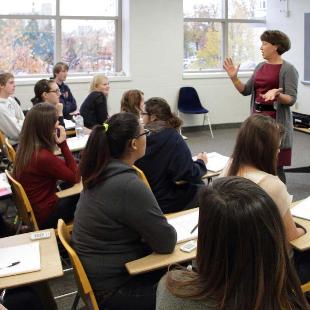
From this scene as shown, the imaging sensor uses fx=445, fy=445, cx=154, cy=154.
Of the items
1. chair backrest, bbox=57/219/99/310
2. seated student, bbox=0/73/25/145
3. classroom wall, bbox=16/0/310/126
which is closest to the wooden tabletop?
chair backrest, bbox=57/219/99/310

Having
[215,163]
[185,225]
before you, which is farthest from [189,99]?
[185,225]

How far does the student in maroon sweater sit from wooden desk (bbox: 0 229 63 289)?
2.33 feet

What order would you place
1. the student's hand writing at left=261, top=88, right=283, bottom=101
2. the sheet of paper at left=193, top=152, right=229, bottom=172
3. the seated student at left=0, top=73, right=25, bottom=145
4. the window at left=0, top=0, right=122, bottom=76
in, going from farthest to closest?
the window at left=0, top=0, right=122, bottom=76 → the seated student at left=0, top=73, right=25, bottom=145 → the student's hand writing at left=261, top=88, right=283, bottom=101 → the sheet of paper at left=193, top=152, right=229, bottom=172

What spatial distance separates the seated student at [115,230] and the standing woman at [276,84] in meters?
1.92

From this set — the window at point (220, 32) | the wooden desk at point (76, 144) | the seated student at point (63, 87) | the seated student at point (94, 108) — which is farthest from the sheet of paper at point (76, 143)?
the window at point (220, 32)

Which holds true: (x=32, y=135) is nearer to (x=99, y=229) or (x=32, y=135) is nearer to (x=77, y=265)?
(x=99, y=229)

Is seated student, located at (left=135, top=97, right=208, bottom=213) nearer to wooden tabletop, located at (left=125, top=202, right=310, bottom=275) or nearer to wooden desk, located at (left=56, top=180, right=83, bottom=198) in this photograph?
wooden desk, located at (left=56, top=180, right=83, bottom=198)

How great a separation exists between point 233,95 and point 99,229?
6.54 m

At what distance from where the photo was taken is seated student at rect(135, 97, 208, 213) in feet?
8.84

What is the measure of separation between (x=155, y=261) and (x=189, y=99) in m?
5.81

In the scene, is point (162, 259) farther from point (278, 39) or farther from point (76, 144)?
point (76, 144)

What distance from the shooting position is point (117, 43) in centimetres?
718

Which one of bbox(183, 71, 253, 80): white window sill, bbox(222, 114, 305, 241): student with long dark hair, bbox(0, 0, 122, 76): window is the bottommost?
bbox(222, 114, 305, 241): student with long dark hair

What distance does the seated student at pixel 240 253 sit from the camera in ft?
3.03
